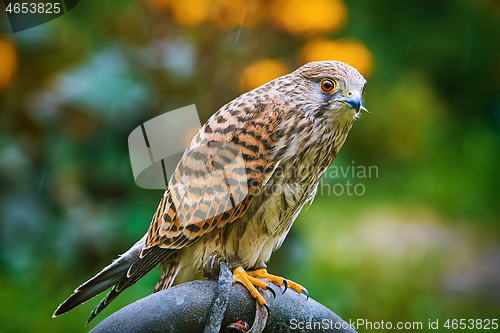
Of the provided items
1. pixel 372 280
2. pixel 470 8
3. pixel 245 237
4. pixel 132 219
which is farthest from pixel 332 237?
pixel 470 8

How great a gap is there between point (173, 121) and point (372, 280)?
1.58 metres

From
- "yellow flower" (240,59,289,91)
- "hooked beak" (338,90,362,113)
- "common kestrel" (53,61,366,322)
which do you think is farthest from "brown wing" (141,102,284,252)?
"yellow flower" (240,59,289,91)

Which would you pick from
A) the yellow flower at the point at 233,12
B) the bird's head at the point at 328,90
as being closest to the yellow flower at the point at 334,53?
the yellow flower at the point at 233,12

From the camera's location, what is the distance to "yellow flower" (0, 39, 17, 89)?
2346mm

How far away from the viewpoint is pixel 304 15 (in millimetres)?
2438

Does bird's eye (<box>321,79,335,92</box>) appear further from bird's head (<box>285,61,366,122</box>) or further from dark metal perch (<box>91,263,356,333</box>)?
dark metal perch (<box>91,263,356,333</box>)

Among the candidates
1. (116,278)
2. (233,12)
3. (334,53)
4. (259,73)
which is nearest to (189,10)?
(233,12)

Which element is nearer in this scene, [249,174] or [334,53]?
[249,174]

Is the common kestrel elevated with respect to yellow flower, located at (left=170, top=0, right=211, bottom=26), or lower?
lower

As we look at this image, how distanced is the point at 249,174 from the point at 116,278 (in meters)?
0.54

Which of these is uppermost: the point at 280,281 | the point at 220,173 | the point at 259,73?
the point at 259,73

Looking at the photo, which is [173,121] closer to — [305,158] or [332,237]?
[305,158]

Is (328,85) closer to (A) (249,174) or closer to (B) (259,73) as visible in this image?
(A) (249,174)

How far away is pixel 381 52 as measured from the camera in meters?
3.90
